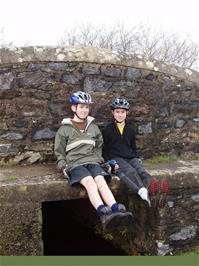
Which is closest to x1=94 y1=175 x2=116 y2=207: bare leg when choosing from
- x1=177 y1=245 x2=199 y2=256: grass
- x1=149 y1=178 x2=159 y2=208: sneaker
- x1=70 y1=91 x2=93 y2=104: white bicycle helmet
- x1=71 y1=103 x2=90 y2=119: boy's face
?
x1=149 y1=178 x2=159 y2=208: sneaker

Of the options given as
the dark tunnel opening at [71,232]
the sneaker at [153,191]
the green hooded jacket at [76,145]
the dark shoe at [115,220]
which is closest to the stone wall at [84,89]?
the green hooded jacket at [76,145]

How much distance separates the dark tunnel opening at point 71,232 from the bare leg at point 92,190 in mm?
1776

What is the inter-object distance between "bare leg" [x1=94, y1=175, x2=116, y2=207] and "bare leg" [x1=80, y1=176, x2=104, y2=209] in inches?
2.7

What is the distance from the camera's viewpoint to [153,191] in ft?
13.1

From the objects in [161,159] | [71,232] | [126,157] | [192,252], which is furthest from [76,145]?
[71,232]

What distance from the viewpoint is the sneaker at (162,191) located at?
396 cm

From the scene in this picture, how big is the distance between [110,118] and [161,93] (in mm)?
826

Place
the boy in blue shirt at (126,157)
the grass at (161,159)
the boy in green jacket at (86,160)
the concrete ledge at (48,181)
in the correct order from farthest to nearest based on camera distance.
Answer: the grass at (161,159) < the boy in blue shirt at (126,157) < the concrete ledge at (48,181) < the boy in green jacket at (86,160)

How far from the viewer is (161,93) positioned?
5133mm

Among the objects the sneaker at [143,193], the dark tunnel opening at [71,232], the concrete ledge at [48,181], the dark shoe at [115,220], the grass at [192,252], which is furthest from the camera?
the dark tunnel opening at [71,232]

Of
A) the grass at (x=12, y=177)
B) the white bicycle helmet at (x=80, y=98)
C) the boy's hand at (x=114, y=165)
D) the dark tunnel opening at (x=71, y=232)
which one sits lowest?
the dark tunnel opening at (x=71, y=232)

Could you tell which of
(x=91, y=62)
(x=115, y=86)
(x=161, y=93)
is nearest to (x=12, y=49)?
(x=91, y=62)

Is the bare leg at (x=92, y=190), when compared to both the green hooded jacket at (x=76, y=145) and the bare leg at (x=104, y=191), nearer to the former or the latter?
the bare leg at (x=104, y=191)

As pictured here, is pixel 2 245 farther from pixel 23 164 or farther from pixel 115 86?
pixel 115 86
